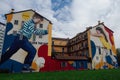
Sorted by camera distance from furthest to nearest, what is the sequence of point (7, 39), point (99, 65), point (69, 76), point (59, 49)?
1. point (59, 49)
2. point (99, 65)
3. point (7, 39)
4. point (69, 76)

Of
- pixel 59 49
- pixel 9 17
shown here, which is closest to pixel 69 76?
pixel 9 17

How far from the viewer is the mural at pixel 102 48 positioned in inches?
1707

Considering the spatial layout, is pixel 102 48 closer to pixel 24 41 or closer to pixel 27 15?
pixel 24 41

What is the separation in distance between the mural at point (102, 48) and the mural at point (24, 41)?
50.4ft

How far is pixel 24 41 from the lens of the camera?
114ft

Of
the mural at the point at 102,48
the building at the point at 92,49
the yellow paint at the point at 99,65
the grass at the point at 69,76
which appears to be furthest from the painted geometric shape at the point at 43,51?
the yellow paint at the point at 99,65

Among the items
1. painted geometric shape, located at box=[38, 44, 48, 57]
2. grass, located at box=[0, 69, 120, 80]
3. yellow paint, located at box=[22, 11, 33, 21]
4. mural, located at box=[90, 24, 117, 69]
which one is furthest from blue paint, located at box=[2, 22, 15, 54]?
mural, located at box=[90, 24, 117, 69]

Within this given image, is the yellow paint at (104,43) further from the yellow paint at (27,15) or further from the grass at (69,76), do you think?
the grass at (69,76)

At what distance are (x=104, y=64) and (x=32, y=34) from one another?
80.5 feet

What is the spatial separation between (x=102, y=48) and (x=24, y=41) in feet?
83.4

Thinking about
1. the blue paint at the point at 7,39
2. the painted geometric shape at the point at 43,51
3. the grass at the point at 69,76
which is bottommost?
the grass at the point at 69,76

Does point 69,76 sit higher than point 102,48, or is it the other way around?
point 102,48

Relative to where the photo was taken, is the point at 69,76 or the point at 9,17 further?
the point at 9,17

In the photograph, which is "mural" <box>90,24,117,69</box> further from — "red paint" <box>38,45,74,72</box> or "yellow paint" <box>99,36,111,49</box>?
"red paint" <box>38,45,74,72</box>
